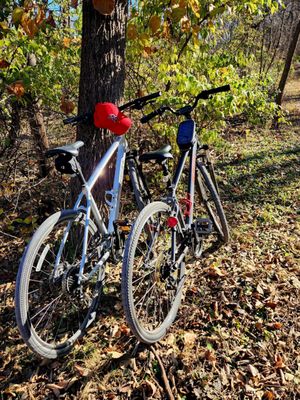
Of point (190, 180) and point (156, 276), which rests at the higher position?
point (190, 180)

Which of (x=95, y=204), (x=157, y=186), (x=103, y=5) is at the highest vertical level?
(x=103, y=5)

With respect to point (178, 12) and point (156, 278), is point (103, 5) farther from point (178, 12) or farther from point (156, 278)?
point (156, 278)

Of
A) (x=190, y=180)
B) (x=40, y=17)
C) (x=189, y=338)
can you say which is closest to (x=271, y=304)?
(x=189, y=338)

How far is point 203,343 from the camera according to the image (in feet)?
8.73

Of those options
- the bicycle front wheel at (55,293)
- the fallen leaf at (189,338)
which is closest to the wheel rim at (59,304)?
the bicycle front wheel at (55,293)

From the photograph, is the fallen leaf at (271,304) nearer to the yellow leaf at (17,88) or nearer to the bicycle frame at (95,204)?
the bicycle frame at (95,204)

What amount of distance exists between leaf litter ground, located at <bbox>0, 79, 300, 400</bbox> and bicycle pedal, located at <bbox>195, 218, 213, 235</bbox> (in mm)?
447

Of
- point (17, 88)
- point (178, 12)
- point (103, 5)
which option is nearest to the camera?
point (103, 5)

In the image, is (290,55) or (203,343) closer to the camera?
Result: (203,343)

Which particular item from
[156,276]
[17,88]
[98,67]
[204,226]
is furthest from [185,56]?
[156,276]

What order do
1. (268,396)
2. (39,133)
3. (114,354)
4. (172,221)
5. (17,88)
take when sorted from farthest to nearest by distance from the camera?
(39,133) → (17,88) → (172,221) → (114,354) → (268,396)

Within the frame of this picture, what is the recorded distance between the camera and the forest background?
94.0 inches

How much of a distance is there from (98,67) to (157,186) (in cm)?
241

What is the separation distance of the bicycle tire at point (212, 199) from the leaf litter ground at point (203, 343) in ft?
0.65
